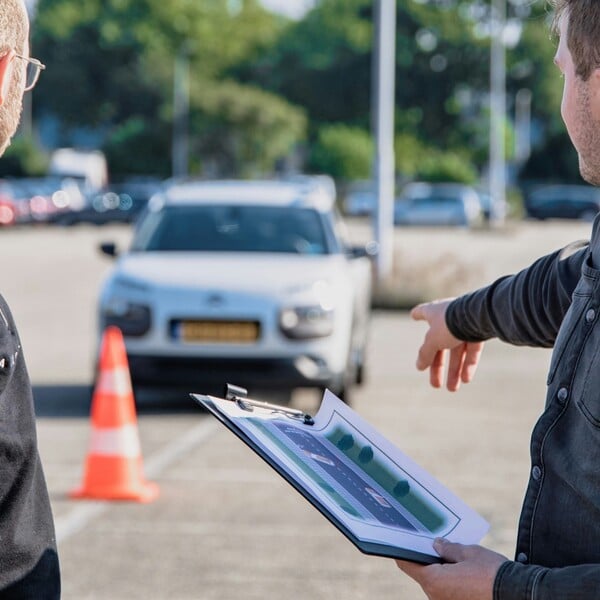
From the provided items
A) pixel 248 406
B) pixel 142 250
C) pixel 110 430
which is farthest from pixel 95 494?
pixel 248 406

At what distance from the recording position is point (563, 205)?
196 ft

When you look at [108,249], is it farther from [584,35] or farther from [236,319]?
[584,35]

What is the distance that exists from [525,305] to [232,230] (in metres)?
9.03

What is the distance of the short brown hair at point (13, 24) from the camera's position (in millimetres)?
2408

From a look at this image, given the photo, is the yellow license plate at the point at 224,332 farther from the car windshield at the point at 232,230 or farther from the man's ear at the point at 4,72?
the man's ear at the point at 4,72

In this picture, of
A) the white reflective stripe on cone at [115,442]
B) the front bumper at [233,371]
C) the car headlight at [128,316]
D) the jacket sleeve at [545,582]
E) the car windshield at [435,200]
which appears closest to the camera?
the jacket sleeve at [545,582]

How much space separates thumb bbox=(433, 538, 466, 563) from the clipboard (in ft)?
0.04

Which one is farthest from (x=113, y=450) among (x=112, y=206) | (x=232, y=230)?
(x=112, y=206)

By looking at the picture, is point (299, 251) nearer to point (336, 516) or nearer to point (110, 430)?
point (110, 430)

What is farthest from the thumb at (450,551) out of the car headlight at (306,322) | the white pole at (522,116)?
the white pole at (522,116)

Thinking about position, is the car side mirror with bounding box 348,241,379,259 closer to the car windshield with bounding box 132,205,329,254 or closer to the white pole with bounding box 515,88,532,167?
the car windshield with bounding box 132,205,329,254

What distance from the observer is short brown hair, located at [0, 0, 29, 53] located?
94.8 inches

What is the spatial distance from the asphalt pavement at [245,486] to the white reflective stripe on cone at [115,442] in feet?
0.89

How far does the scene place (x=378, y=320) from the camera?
19.0 m
